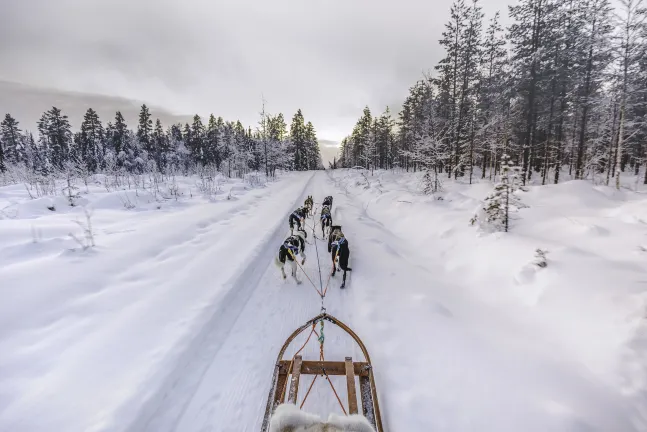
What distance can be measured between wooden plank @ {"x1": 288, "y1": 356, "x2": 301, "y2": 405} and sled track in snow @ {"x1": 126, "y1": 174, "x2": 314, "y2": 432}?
1.25 metres

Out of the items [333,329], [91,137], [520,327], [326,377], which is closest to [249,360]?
[326,377]

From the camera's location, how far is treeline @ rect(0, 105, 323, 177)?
137 feet

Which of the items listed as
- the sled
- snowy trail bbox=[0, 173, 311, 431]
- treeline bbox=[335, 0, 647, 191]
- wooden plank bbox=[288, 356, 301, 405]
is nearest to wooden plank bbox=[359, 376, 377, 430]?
the sled

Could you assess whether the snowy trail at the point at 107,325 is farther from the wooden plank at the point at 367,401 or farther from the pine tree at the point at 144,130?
the pine tree at the point at 144,130

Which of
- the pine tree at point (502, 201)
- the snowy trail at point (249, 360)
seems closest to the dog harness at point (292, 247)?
the snowy trail at point (249, 360)

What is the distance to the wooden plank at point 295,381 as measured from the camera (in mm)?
2443

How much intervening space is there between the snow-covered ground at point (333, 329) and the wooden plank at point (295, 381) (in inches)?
17.4

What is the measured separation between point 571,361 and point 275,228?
7971 millimetres

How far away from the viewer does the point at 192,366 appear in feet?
10.8

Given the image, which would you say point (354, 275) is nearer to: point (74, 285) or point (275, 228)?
point (275, 228)

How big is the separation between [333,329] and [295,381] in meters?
1.61

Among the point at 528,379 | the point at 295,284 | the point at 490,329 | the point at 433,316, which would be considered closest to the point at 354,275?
the point at 295,284

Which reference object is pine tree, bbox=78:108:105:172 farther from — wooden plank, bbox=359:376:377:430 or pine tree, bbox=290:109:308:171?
wooden plank, bbox=359:376:377:430

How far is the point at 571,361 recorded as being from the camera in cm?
324
